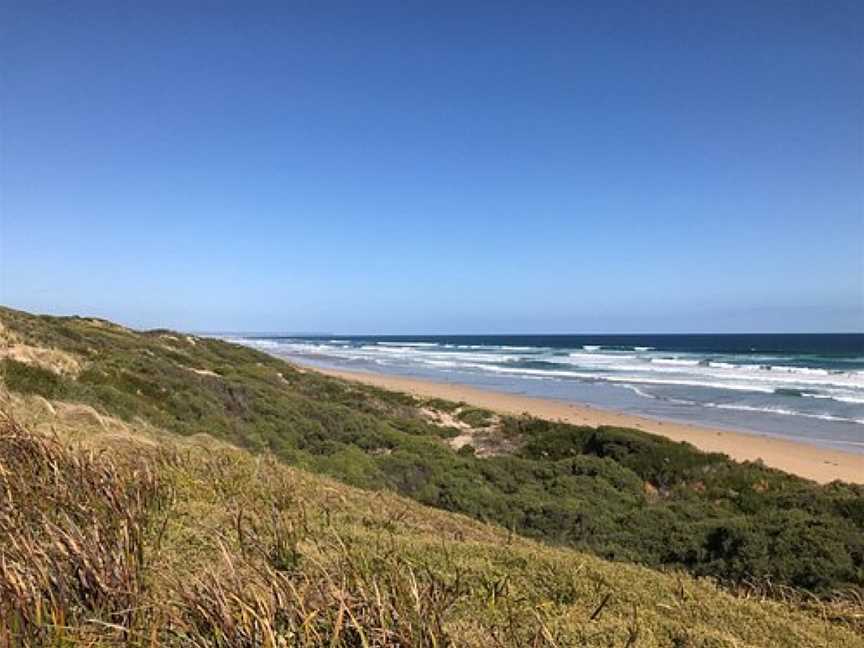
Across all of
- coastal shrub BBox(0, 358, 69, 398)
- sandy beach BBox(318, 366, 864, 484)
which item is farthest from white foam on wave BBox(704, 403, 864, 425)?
coastal shrub BBox(0, 358, 69, 398)

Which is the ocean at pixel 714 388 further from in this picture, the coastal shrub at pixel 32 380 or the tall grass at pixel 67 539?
the tall grass at pixel 67 539

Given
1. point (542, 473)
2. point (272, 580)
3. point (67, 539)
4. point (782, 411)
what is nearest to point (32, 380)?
point (67, 539)

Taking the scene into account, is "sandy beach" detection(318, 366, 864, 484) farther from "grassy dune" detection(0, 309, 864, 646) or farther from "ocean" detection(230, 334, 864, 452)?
"grassy dune" detection(0, 309, 864, 646)

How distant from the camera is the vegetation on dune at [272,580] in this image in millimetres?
2701

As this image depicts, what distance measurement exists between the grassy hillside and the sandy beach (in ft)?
13.7

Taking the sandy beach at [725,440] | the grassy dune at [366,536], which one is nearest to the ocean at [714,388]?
the sandy beach at [725,440]

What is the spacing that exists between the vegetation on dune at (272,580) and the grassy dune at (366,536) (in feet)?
0.06

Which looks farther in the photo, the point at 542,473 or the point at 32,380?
the point at 542,473

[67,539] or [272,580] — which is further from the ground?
[67,539]

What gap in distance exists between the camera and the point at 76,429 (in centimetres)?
750

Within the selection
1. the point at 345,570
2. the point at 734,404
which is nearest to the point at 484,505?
the point at 345,570

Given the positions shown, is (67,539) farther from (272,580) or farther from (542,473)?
(542,473)

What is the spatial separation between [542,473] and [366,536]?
32.4ft

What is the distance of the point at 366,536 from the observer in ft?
17.1
